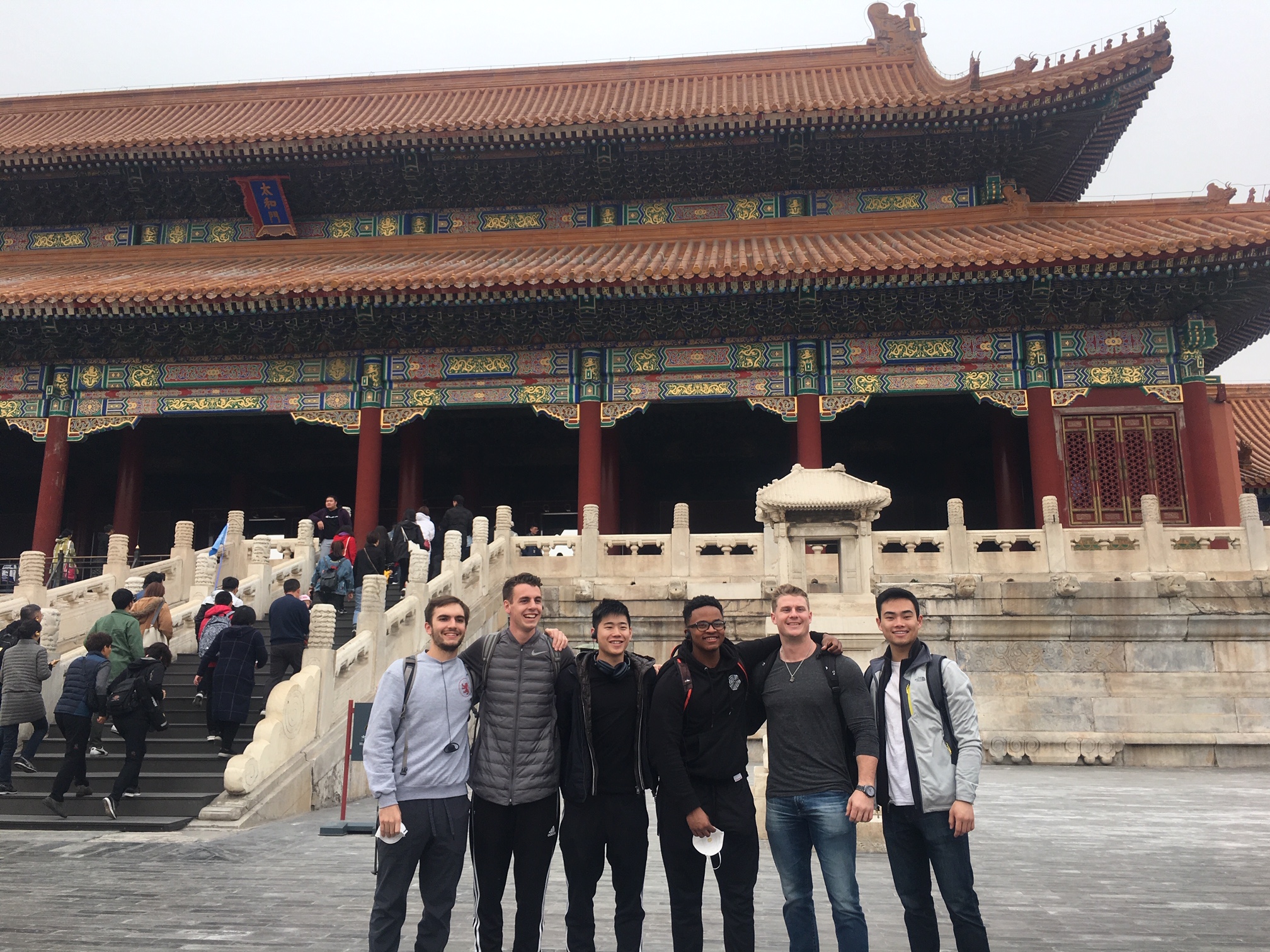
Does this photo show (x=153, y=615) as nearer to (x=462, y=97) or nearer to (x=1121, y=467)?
(x=1121, y=467)

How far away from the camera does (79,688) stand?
8.09 m

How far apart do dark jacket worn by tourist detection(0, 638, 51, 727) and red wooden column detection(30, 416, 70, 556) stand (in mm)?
8943

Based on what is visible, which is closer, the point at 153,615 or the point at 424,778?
the point at 424,778

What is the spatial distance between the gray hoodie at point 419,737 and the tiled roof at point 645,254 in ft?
36.0

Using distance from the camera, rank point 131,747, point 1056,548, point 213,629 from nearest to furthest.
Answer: point 131,747
point 213,629
point 1056,548

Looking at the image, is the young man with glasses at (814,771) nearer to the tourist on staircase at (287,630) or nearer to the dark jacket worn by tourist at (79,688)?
the dark jacket worn by tourist at (79,688)

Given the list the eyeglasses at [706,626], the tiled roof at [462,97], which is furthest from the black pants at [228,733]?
the tiled roof at [462,97]

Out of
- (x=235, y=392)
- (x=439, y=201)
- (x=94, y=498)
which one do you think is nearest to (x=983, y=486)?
(x=439, y=201)

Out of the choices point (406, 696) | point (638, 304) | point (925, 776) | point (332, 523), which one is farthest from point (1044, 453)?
point (406, 696)

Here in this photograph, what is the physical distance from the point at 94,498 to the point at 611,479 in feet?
39.1

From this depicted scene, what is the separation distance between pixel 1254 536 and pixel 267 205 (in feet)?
57.1

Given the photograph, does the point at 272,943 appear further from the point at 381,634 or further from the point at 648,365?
the point at 648,365

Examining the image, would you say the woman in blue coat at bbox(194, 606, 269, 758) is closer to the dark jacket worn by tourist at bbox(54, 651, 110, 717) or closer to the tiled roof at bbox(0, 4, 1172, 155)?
the dark jacket worn by tourist at bbox(54, 651, 110, 717)

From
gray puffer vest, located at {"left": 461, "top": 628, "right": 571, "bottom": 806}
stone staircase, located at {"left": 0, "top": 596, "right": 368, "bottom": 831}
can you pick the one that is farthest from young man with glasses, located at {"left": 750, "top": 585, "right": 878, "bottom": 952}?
stone staircase, located at {"left": 0, "top": 596, "right": 368, "bottom": 831}
